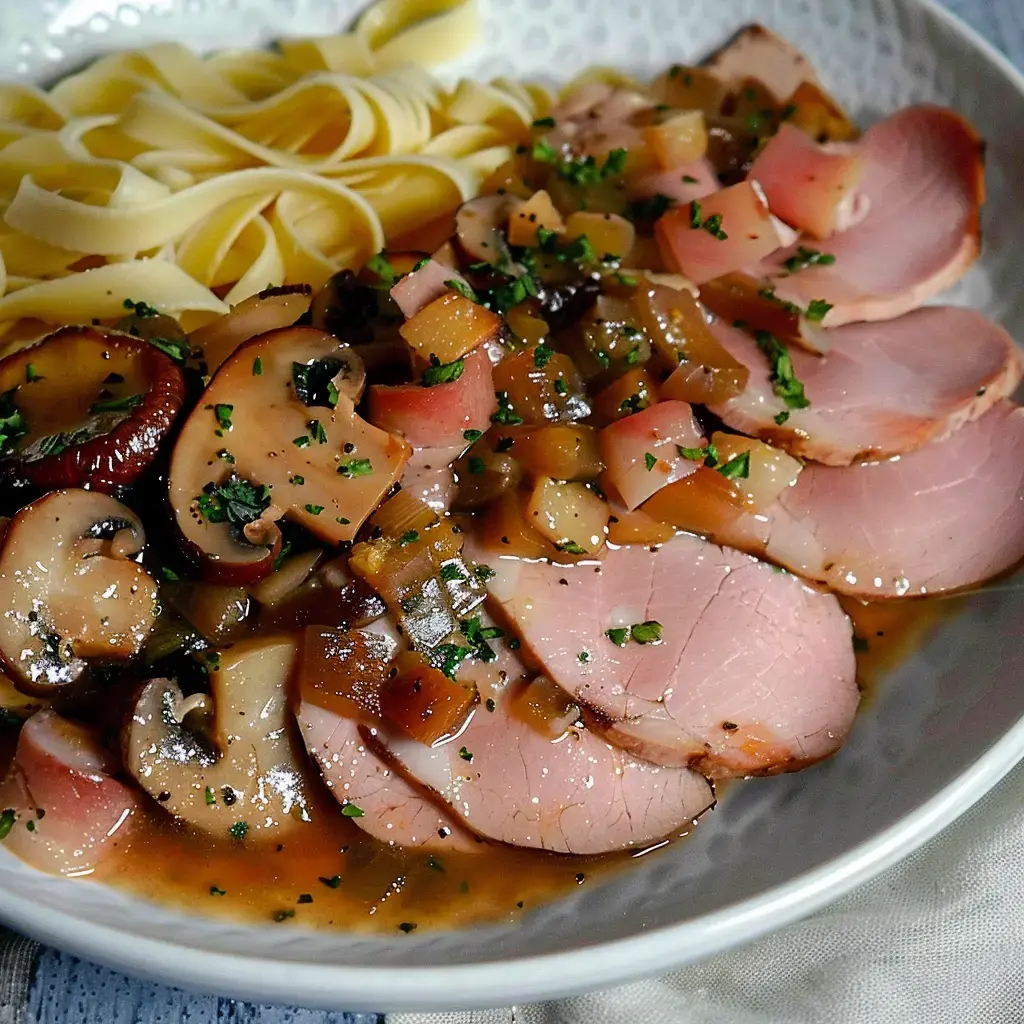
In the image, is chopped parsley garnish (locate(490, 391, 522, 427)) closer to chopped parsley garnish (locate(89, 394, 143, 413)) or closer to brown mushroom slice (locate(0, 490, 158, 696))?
chopped parsley garnish (locate(89, 394, 143, 413))

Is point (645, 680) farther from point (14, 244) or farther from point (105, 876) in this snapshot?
point (14, 244)

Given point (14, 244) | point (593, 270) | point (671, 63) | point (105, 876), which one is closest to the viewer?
point (105, 876)

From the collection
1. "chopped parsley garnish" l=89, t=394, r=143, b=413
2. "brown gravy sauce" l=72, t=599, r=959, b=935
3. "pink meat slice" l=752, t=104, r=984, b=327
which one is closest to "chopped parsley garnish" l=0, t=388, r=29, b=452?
"chopped parsley garnish" l=89, t=394, r=143, b=413

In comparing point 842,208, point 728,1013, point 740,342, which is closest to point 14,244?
point 740,342

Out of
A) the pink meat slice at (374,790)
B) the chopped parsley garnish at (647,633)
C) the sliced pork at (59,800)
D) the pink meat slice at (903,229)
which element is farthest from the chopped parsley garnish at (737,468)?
the sliced pork at (59,800)

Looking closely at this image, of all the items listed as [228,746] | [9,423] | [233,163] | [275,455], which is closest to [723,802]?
[228,746]

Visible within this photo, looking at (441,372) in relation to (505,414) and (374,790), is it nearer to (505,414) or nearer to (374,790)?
(505,414)
